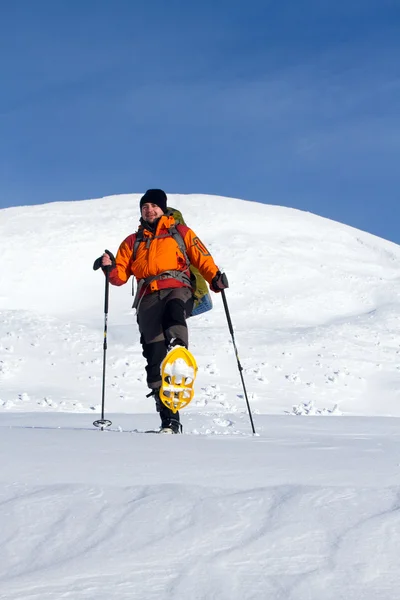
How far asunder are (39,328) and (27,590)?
1405 cm

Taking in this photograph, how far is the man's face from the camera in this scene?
623 cm

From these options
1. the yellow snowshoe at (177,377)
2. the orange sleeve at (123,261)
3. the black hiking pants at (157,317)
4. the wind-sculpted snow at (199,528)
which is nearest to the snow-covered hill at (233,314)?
the black hiking pants at (157,317)

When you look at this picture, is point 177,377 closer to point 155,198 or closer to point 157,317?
point 157,317

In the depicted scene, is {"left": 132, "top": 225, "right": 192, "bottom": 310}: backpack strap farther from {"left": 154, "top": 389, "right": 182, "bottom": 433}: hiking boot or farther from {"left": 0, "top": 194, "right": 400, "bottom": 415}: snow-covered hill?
{"left": 0, "top": 194, "right": 400, "bottom": 415}: snow-covered hill

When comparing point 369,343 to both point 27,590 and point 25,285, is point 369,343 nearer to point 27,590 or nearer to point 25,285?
point 25,285

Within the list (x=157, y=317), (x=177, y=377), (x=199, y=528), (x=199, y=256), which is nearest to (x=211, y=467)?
(x=199, y=528)

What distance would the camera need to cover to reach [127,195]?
32.4 meters

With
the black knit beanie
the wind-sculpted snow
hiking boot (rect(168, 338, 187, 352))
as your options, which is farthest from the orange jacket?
the wind-sculpted snow

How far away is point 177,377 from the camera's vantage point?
18.2 ft

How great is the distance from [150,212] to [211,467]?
3.18m

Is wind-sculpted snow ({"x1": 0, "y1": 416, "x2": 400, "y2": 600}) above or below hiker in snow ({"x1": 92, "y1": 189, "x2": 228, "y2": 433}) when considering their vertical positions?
below

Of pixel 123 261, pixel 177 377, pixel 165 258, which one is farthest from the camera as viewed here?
pixel 123 261

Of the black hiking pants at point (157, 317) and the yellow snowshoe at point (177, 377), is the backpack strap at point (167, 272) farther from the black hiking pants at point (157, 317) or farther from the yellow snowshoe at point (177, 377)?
the yellow snowshoe at point (177, 377)

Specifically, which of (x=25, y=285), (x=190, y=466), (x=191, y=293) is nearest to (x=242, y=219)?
→ (x=25, y=285)
